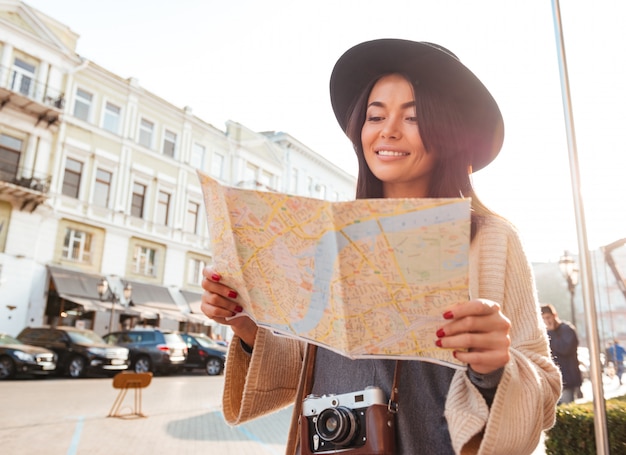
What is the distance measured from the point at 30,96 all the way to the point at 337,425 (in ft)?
67.0

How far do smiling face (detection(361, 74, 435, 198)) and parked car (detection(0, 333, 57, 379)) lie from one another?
12.7m

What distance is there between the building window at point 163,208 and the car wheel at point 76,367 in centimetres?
1051

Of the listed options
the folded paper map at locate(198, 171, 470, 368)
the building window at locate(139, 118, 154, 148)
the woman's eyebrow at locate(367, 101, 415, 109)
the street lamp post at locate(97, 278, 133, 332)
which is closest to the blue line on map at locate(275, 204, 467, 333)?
the folded paper map at locate(198, 171, 470, 368)

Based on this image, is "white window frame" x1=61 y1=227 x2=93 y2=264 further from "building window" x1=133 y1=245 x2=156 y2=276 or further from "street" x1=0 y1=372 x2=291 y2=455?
"street" x1=0 y1=372 x2=291 y2=455

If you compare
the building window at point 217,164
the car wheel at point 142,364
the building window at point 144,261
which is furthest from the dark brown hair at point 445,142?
the building window at point 217,164

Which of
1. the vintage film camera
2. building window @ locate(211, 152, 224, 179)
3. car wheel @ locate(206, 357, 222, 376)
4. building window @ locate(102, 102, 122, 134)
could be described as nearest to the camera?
the vintage film camera

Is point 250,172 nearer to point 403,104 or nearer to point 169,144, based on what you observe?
point 169,144

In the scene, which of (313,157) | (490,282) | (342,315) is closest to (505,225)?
(490,282)

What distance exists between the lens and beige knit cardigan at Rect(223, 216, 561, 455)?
96 centimetres

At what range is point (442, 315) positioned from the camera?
0.91m

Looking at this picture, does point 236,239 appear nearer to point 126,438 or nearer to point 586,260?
point 586,260

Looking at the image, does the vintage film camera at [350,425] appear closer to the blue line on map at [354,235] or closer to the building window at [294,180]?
the blue line on map at [354,235]

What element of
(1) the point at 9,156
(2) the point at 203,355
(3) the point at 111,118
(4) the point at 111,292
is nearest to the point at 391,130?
(2) the point at 203,355

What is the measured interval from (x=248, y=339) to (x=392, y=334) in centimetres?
61
